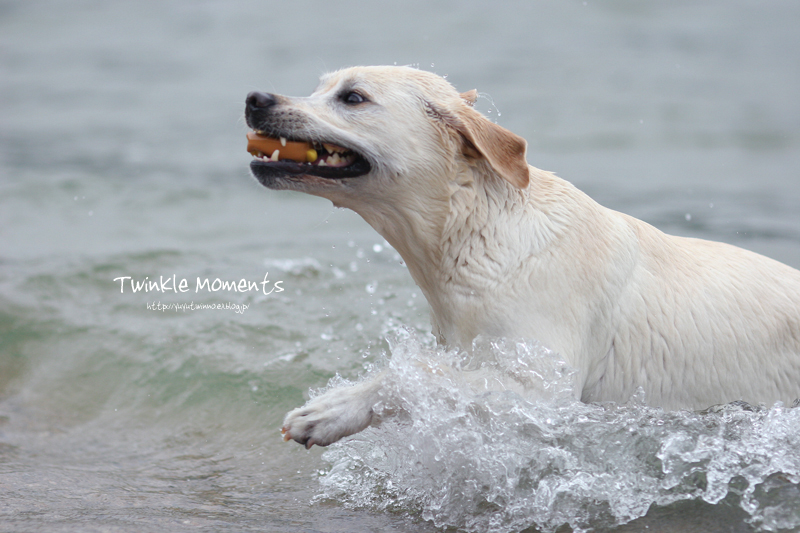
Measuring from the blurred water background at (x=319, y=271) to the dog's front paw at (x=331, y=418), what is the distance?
202mm

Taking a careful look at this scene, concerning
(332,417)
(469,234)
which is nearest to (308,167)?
(469,234)

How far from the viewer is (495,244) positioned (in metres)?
3.62

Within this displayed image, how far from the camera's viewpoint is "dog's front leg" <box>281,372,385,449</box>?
3354 mm

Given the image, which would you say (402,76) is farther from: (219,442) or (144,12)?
(144,12)

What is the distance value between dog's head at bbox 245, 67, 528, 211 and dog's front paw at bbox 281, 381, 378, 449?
96 cm

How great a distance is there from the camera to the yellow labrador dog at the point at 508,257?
3.56 metres

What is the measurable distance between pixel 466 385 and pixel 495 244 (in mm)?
663

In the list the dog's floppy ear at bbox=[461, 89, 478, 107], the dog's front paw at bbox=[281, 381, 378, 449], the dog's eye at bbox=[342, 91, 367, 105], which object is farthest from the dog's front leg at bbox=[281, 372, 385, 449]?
the dog's floppy ear at bbox=[461, 89, 478, 107]

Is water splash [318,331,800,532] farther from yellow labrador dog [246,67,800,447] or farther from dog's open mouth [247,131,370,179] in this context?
dog's open mouth [247,131,370,179]

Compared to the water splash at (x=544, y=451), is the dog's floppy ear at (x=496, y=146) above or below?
above

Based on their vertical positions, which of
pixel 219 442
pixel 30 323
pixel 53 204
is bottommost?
pixel 219 442

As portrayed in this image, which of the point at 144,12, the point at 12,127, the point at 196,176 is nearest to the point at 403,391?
the point at 196,176

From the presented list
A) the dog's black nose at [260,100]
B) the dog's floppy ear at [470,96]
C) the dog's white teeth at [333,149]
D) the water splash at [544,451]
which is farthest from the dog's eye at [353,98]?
the water splash at [544,451]

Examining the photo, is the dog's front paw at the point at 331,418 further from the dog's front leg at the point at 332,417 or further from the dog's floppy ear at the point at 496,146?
the dog's floppy ear at the point at 496,146
